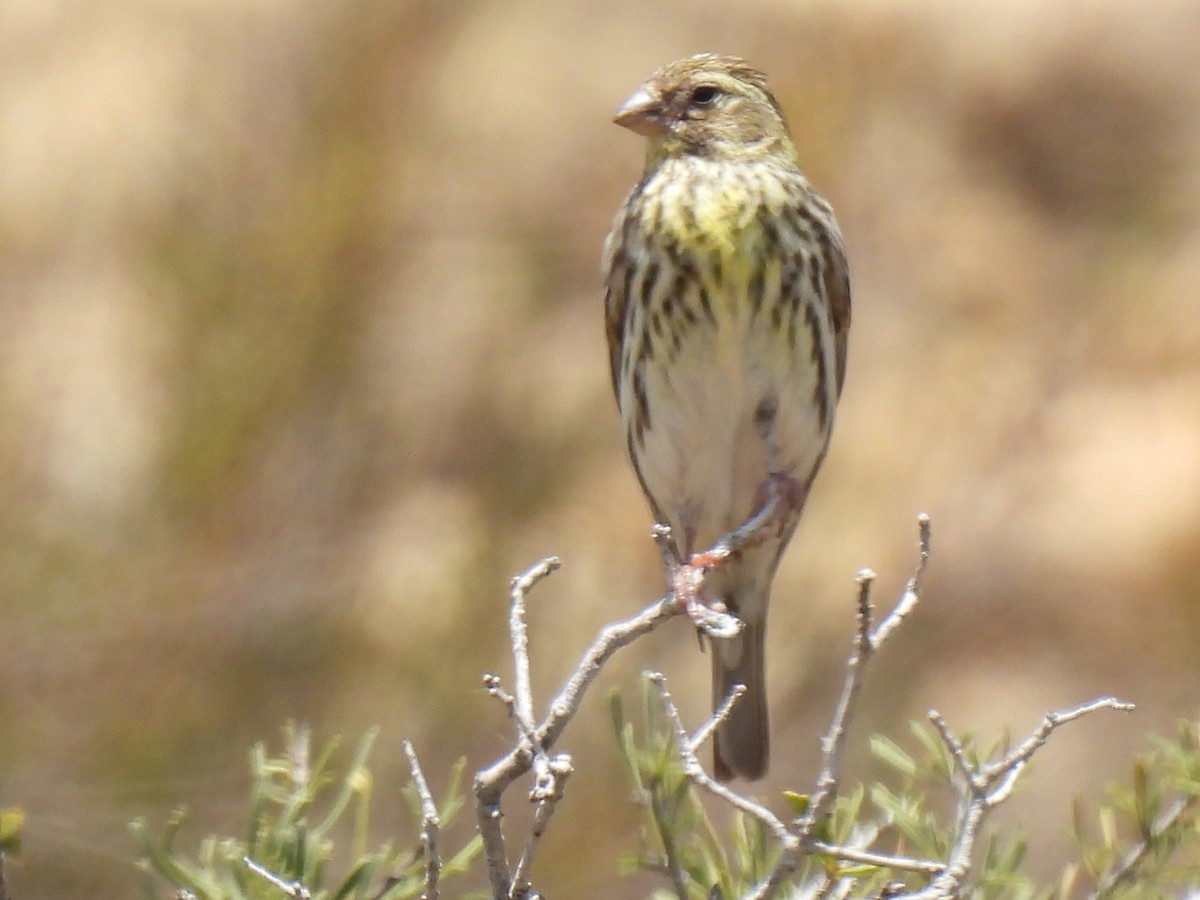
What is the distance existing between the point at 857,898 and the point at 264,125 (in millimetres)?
2443

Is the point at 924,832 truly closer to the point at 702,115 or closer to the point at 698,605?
the point at 698,605

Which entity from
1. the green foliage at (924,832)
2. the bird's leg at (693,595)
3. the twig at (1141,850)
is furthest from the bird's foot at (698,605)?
the twig at (1141,850)

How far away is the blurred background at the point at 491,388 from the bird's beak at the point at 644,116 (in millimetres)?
786

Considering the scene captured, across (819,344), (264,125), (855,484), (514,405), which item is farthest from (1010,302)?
(819,344)

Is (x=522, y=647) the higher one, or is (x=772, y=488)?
(x=522, y=647)

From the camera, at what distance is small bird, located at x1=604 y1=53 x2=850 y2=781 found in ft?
8.52

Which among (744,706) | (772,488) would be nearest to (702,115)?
(772,488)

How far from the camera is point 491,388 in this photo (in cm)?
391

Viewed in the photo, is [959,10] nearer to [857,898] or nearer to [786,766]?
[786,766]

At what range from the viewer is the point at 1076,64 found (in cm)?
491

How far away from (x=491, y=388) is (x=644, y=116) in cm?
124

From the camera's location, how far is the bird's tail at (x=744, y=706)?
9.16 feet

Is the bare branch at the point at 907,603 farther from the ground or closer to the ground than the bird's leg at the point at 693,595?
farther from the ground

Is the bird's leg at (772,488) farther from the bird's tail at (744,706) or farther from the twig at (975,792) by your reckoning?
the twig at (975,792)
